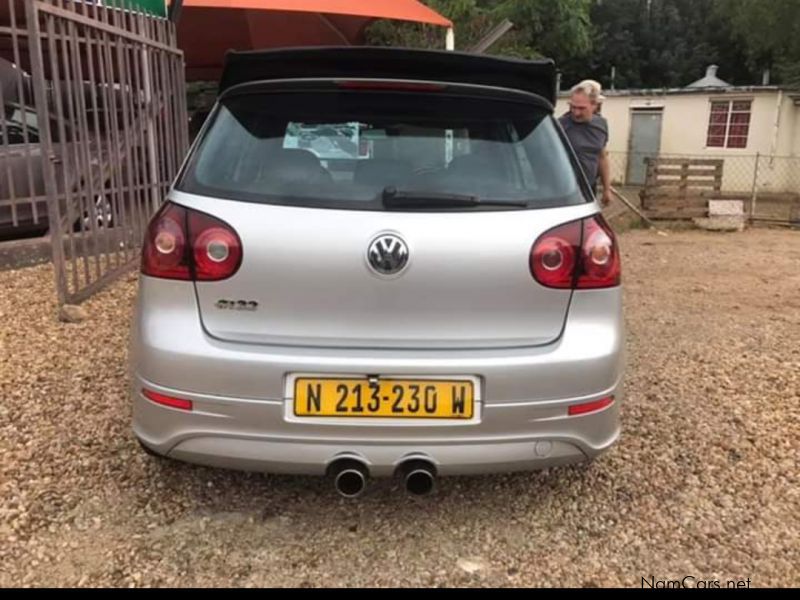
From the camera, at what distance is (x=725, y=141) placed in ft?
68.7

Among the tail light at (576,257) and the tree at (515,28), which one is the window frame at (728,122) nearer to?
the tree at (515,28)

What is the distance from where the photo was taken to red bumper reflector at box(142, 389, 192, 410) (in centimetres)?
221

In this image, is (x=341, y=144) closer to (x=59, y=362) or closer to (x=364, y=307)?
(x=364, y=307)

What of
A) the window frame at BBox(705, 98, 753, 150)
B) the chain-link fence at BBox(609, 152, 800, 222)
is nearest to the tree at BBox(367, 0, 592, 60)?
the chain-link fence at BBox(609, 152, 800, 222)

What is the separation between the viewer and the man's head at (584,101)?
5477 mm

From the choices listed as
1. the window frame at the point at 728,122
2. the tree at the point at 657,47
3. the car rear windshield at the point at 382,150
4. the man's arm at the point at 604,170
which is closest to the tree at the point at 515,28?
the window frame at the point at 728,122

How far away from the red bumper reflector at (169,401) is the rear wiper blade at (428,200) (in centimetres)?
85

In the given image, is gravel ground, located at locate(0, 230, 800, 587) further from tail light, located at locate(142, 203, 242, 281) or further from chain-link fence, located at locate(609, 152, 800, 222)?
chain-link fence, located at locate(609, 152, 800, 222)

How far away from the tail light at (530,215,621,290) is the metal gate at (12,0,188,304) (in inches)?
140

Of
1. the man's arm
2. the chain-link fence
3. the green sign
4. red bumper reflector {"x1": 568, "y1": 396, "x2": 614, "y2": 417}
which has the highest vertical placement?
the green sign

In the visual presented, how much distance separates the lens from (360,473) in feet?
7.20

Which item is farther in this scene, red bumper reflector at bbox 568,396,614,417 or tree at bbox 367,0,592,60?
tree at bbox 367,0,592,60

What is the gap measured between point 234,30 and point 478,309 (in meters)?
9.20

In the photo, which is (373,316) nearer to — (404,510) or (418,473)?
(418,473)
